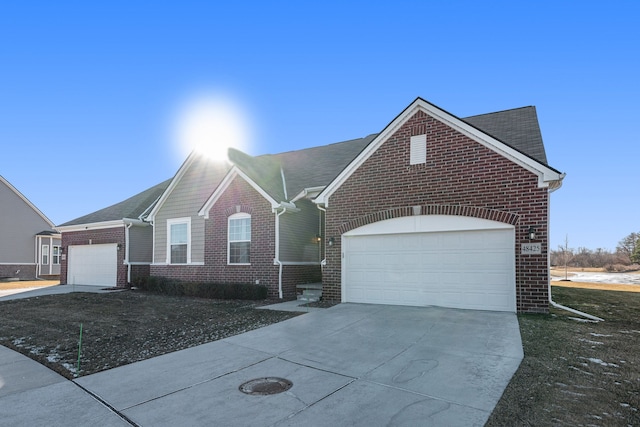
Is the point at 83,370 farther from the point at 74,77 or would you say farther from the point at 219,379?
the point at 74,77

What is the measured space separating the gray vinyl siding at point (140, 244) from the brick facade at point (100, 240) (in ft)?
1.35

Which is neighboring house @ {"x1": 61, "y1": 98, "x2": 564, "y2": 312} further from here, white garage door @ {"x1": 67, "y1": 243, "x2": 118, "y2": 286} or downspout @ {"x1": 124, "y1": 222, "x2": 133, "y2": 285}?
white garage door @ {"x1": 67, "y1": 243, "x2": 118, "y2": 286}

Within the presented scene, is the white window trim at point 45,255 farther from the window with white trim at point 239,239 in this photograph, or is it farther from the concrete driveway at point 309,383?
the concrete driveway at point 309,383

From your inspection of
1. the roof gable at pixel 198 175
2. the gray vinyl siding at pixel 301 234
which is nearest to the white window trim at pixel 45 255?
the roof gable at pixel 198 175

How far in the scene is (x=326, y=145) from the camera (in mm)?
19984

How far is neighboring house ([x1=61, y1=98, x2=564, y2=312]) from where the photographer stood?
30.9 ft

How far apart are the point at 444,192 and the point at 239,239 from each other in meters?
8.39

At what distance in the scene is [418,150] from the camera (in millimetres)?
10898

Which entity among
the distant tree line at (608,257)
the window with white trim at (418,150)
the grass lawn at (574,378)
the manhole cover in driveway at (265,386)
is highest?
the window with white trim at (418,150)

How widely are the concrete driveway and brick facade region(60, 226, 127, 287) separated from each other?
13.9 meters

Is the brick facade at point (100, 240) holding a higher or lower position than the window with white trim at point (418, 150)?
lower

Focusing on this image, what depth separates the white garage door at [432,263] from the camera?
9594mm

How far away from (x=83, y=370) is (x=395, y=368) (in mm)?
4963

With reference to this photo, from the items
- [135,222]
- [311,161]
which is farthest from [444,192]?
[135,222]
